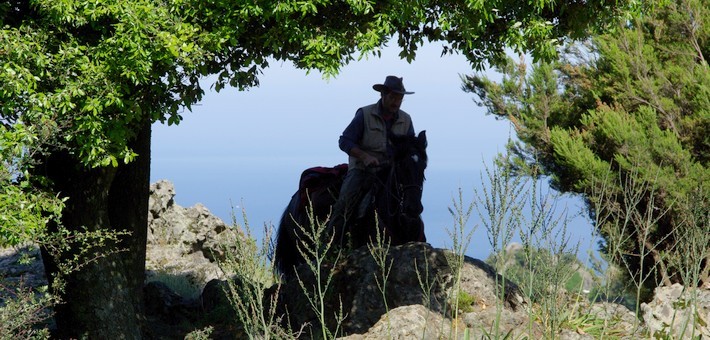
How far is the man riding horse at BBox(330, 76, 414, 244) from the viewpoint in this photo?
13.5m

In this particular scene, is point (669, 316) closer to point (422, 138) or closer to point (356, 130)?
point (422, 138)

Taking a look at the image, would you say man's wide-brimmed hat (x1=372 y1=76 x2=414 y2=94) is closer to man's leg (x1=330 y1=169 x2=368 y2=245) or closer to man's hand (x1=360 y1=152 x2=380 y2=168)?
man's hand (x1=360 y1=152 x2=380 y2=168)

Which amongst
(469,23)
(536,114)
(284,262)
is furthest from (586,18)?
(536,114)

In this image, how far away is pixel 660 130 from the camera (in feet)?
68.9

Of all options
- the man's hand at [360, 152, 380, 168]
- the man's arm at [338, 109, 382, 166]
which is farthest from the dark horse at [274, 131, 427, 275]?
the man's arm at [338, 109, 382, 166]

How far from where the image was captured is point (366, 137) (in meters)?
13.9

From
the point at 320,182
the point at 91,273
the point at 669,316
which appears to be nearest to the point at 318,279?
the point at 669,316

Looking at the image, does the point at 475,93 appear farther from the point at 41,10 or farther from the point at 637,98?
the point at 41,10

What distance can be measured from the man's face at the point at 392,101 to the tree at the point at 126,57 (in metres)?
1.72

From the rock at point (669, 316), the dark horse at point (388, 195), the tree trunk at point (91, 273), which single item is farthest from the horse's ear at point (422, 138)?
the tree trunk at point (91, 273)

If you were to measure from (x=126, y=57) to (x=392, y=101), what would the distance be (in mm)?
5176

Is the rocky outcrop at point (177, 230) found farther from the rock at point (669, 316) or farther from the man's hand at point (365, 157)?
the rock at point (669, 316)

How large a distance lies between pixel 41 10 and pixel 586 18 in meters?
6.95

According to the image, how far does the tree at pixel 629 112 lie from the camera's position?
66.8 feet
